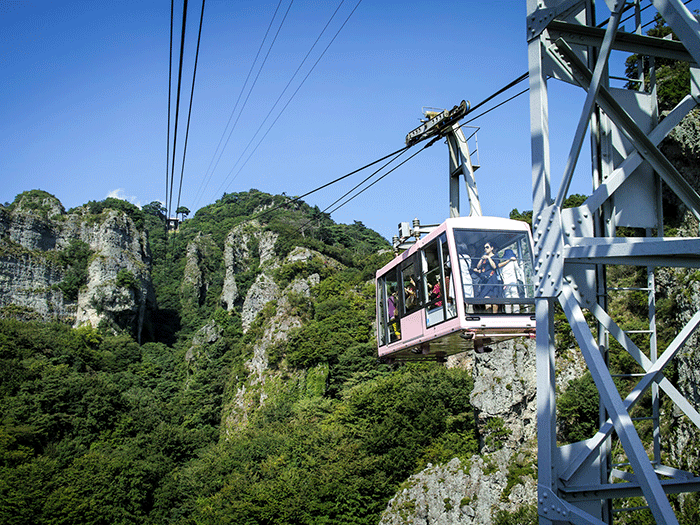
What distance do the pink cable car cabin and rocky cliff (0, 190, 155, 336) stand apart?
89.1 m

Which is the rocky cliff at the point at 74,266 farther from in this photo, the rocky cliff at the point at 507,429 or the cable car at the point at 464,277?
the cable car at the point at 464,277

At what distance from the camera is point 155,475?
181 feet

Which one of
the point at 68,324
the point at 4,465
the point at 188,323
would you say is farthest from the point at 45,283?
the point at 4,465

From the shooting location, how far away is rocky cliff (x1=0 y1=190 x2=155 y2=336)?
90.2 meters

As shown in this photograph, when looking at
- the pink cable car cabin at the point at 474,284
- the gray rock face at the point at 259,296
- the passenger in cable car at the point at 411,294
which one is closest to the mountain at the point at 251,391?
the gray rock face at the point at 259,296

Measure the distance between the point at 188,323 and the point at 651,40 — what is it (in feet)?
375

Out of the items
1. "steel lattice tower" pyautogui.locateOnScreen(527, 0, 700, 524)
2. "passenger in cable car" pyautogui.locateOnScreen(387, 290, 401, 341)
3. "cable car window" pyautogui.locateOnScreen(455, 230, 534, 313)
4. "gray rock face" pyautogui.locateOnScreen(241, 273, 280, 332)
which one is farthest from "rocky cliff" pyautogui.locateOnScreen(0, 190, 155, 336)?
"steel lattice tower" pyautogui.locateOnScreen(527, 0, 700, 524)

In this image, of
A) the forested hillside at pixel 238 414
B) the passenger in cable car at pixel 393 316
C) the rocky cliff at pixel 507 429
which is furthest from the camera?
the forested hillside at pixel 238 414

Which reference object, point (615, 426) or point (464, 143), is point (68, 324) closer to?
point (464, 143)

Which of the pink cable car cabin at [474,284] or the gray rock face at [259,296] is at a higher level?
A: the gray rock face at [259,296]

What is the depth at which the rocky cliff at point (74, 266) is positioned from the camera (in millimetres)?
90250

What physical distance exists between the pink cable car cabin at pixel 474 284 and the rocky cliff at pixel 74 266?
292 feet

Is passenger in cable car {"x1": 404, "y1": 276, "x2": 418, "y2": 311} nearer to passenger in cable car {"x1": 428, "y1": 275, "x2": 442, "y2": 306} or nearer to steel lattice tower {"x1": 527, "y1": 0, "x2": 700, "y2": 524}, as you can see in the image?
passenger in cable car {"x1": 428, "y1": 275, "x2": 442, "y2": 306}

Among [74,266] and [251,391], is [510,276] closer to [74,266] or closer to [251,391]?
[251,391]
